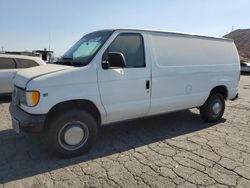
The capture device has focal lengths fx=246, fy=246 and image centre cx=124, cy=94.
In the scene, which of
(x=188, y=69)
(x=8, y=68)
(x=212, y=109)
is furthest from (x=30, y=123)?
(x=8, y=68)

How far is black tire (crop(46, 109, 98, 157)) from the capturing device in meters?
3.80

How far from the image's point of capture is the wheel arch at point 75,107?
12.5 feet

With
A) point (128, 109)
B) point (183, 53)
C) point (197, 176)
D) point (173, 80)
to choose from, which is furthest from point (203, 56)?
point (197, 176)

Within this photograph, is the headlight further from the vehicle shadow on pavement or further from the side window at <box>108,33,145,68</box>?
the side window at <box>108,33,145,68</box>

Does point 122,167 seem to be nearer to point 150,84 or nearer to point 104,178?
point 104,178

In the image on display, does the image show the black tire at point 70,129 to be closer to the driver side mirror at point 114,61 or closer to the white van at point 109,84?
the white van at point 109,84

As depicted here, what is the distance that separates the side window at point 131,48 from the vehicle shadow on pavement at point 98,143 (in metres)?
1.53

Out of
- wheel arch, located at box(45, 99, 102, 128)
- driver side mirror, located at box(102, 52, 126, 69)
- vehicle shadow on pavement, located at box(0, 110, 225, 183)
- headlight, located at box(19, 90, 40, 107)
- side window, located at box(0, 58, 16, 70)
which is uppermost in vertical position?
driver side mirror, located at box(102, 52, 126, 69)

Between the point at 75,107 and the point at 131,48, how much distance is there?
147 cm

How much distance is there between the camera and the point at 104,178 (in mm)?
3436

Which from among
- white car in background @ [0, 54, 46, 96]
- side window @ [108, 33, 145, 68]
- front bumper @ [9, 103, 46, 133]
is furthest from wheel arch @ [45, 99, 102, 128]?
white car in background @ [0, 54, 46, 96]

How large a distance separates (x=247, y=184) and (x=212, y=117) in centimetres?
294

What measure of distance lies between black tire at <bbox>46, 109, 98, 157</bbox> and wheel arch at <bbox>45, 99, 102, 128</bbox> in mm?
75

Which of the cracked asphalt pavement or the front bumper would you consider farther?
the front bumper
